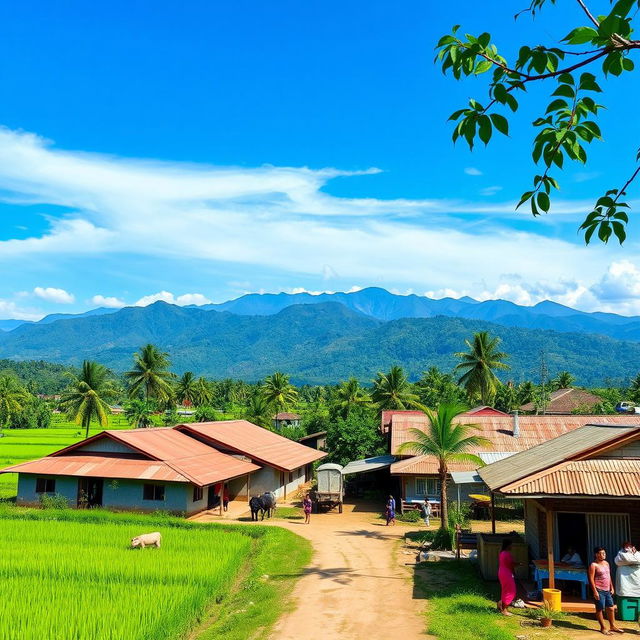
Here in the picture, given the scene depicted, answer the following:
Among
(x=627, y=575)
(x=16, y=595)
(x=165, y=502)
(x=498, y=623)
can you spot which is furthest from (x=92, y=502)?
(x=627, y=575)

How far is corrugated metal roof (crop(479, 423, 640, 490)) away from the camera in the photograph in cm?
1538

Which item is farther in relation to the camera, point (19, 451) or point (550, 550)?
point (19, 451)

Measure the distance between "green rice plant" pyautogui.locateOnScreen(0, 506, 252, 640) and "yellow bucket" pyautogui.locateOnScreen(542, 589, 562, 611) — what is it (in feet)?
28.0

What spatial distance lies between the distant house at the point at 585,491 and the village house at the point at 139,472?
16.4 m

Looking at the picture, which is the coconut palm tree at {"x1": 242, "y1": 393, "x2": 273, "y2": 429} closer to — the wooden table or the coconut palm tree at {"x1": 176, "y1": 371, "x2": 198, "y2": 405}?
the coconut palm tree at {"x1": 176, "y1": 371, "x2": 198, "y2": 405}

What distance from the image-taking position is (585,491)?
14.3 metres

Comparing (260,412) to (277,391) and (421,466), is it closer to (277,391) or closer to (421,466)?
(277,391)

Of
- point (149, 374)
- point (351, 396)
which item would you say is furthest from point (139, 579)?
point (351, 396)

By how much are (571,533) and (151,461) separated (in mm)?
20877

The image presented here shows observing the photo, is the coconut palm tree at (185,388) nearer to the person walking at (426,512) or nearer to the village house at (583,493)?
the person walking at (426,512)

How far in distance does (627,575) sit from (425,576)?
6.48m

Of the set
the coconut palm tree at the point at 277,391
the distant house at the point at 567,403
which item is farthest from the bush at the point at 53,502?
the distant house at the point at 567,403

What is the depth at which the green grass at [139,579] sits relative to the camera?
41.9 ft

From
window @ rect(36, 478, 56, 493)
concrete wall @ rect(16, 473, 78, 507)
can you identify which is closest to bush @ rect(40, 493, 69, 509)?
concrete wall @ rect(16, 473, 78, 507)
